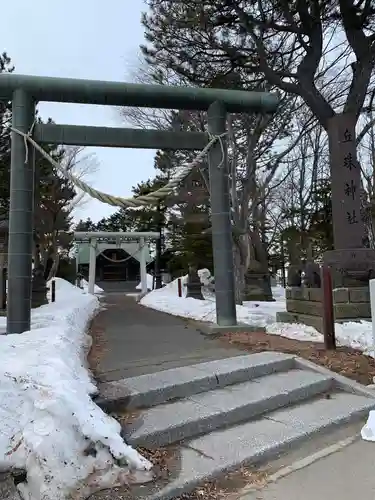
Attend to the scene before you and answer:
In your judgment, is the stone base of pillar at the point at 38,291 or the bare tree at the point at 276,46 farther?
the stone base of pillar at the point at 38,291

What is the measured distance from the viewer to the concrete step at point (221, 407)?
124 inches

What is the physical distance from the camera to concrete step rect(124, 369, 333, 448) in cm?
314

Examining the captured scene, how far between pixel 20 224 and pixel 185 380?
344 centimetres

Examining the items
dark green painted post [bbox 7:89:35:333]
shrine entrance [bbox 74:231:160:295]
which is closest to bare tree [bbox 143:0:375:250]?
dark green painted post [bbox 7:89:35:333]

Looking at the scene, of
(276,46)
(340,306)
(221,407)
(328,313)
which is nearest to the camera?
(221,407)

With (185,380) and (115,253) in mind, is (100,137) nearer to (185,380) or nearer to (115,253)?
(185,380)

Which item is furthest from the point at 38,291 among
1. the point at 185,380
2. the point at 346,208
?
the point at 185,380

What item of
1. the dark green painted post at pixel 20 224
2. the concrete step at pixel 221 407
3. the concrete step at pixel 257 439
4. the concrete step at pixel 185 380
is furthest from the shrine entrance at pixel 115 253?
the concrete step at pixel 257 439

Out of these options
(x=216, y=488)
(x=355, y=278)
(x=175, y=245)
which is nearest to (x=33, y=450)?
(x=216, y=488)

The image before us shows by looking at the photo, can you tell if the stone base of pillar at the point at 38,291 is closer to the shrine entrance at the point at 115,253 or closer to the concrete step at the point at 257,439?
the concrete step at the point at 257,439

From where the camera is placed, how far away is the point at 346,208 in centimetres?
818

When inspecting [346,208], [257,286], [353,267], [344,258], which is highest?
[346,208]

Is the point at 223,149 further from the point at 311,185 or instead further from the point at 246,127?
the point at 311,185

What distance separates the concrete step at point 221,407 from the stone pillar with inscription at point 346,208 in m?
3.59
